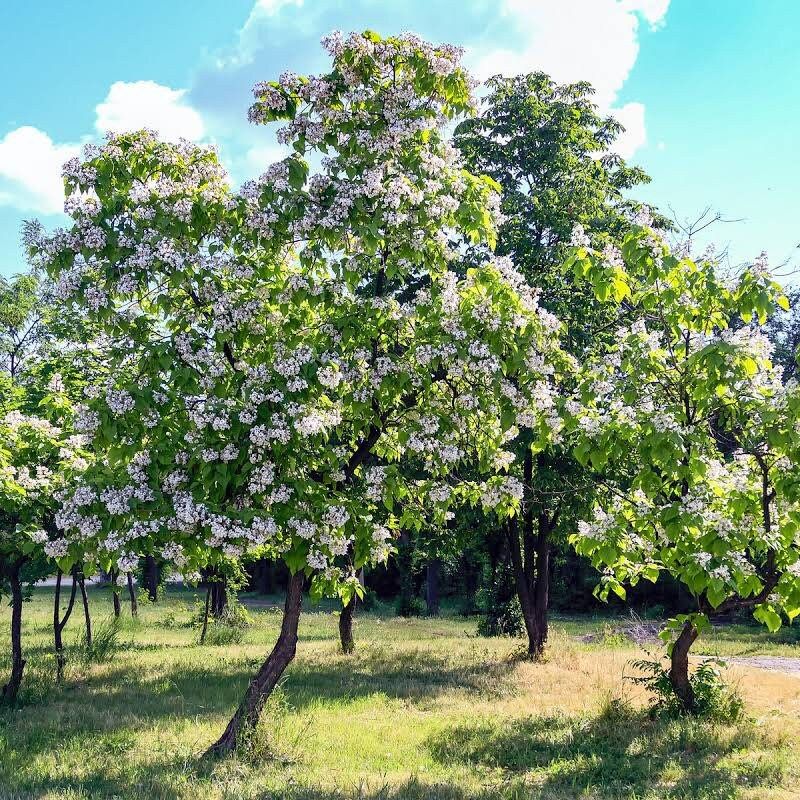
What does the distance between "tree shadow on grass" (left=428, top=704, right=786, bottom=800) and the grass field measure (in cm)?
3

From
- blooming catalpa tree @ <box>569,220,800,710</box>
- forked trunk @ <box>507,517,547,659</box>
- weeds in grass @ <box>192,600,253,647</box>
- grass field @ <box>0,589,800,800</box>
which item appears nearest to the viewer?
grass field @ <box>0,589,800,800</box>

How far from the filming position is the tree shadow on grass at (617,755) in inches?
319

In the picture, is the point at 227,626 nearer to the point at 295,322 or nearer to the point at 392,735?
the point at 392,735

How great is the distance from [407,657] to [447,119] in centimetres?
1272

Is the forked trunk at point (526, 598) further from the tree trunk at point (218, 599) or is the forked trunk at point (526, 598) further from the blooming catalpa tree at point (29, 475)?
the tree trunk at point (218, 599)

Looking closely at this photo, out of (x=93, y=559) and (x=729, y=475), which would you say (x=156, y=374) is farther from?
(x=729, y=475)

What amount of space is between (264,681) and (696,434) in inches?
233

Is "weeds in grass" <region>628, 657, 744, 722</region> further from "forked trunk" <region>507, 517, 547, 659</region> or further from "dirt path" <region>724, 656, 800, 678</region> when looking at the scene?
"dirt path" <region>724, 656, 800, 678</region>

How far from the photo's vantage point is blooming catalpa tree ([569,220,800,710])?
329 inches

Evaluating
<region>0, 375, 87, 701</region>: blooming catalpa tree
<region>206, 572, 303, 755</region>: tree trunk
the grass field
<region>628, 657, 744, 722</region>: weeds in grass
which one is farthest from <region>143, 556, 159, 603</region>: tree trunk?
<region>628, 657, 744, 722</region>: weeds in grass

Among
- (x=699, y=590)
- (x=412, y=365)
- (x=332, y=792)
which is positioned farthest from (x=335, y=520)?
(x=699, y=590)

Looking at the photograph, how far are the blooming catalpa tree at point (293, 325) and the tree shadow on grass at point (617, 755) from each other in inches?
110

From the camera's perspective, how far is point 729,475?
964 centimetres

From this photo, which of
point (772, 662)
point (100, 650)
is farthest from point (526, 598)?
point (100, 650)
